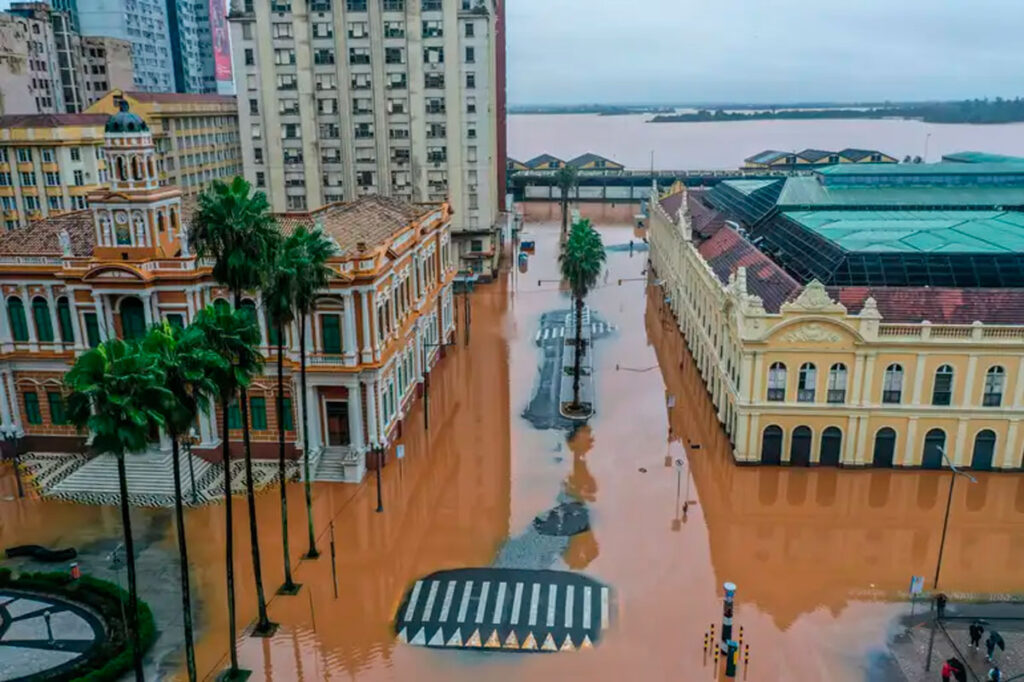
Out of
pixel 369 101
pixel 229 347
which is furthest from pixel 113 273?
pixel 369 101

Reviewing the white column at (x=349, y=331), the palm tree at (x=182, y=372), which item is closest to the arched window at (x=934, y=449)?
the white column at (x=349, y=331)

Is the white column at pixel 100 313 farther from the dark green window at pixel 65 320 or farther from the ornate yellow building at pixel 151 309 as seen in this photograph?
the dark green window at pixel 65 320

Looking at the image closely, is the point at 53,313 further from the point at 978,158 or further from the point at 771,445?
the point at 978,158

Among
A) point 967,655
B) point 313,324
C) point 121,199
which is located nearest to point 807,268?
point 967,655

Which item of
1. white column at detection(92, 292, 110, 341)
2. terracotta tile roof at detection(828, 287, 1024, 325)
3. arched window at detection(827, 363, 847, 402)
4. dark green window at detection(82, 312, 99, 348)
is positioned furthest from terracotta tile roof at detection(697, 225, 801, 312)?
dark green window at detection(82, 312, 99, 348)

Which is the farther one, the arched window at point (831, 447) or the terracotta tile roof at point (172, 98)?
the terracotta tile roof at point (172, 98)
